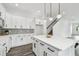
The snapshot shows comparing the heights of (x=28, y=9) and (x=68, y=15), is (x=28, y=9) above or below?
above

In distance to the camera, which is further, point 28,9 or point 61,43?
point 28,9

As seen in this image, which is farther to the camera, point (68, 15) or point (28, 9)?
point (28, 9)

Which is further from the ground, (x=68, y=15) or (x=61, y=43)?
(x=68, y=15)

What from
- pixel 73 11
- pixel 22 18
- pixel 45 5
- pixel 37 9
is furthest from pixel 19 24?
pixel 73 11

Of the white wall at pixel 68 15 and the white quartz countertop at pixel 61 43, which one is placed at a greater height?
the white wall at pixel 68 15

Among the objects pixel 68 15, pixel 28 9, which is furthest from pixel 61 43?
pixel 28 9

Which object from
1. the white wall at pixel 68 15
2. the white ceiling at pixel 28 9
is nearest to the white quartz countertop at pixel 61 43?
the white wall at pixel 68 15

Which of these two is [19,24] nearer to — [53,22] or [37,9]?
[37,9]

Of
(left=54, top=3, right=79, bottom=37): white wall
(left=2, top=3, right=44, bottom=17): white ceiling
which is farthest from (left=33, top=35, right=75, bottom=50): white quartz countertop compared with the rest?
(left=2, top=3, right=44, bottom=17): white ceiling

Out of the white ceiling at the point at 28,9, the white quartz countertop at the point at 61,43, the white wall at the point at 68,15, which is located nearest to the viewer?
the white quartz countertop at the point at 61,43

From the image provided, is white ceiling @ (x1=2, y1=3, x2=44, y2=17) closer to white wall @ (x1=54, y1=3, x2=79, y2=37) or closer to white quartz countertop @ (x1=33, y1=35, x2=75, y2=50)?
white wall @ (x1=54, y1=3, x2=79, y2=37)

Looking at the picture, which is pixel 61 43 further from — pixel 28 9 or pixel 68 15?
pixel 28 9

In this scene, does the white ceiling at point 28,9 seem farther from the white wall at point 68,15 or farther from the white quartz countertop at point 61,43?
the white quartz countertop at point 61,43

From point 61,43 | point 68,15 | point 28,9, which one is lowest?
point 61,43
